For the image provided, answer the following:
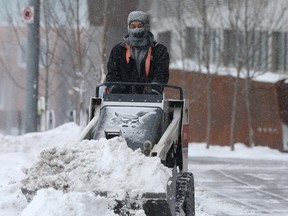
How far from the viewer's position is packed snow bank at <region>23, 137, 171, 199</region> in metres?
8.12

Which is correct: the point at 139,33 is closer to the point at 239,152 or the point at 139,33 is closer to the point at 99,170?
the point at 99,170

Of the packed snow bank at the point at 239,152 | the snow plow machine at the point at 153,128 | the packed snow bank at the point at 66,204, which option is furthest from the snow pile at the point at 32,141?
the packed snow bank at the point at 66,204

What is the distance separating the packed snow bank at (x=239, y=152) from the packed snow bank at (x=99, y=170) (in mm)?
17079

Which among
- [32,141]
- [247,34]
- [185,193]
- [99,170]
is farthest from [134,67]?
[247,34]

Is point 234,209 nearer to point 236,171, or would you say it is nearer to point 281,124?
point 236,171

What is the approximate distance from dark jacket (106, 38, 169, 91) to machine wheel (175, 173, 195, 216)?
1396 millimetres

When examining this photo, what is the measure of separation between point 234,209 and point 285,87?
1827 cm

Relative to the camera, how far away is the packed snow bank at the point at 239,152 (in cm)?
2652

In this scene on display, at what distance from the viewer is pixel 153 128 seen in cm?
935

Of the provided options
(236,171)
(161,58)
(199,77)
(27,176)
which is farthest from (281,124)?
(27,176)

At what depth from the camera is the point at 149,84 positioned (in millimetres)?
9914

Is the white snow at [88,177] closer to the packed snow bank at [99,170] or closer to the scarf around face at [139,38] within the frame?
the packed snow bank at [99,170]

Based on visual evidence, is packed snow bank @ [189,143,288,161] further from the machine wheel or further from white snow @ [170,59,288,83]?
the machine wheel

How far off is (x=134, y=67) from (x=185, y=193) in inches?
79.7
